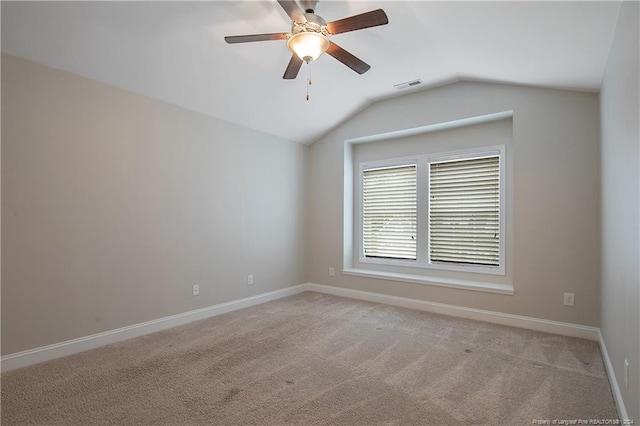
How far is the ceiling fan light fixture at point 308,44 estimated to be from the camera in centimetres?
221

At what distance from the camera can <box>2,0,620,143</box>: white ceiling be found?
232cm

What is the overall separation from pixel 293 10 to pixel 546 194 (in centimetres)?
310

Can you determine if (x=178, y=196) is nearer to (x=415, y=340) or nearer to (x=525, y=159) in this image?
(x=415, y=340)

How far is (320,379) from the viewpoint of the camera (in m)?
2.37

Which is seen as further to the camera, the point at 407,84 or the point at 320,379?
the point at 407,84

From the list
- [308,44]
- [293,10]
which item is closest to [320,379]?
[308,44]

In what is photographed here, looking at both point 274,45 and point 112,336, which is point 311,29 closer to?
point 274,45

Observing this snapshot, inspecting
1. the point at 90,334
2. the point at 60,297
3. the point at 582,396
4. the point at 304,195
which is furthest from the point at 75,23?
the point at 582,396

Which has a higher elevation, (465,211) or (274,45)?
(274,45)

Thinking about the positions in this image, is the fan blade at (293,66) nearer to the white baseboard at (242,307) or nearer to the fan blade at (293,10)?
the fan blade at (293,10)

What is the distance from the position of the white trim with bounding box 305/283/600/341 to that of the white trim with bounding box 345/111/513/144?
2.31 meters

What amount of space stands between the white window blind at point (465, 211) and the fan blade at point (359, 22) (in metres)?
2.66

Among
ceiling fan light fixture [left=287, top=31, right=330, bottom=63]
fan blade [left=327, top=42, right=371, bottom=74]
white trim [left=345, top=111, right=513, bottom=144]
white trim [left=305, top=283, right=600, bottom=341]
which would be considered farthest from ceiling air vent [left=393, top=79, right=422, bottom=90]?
white trim [left=305, top=283, right=600, bottom=341]

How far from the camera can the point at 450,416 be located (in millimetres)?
1917
